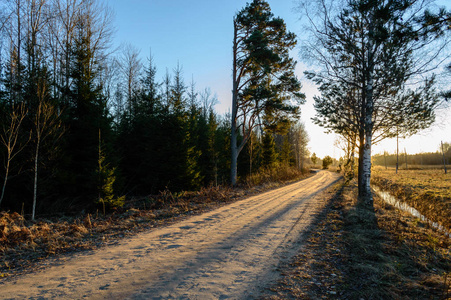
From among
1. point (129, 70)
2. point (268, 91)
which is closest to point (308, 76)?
point (268, 91)

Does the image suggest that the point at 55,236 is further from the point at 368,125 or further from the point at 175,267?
the point at 368,125

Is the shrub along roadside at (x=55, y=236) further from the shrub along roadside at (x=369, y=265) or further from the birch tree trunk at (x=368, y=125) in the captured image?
the birch tree trunk at (x=368, y=125)

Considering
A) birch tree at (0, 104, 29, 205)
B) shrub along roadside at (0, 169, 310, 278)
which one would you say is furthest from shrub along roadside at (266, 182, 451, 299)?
birch tree at (0, 104, 29, 205)

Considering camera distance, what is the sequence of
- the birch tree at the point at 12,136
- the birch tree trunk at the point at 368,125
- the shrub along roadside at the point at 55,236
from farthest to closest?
the birch tree trunk at the point at 368,125
the birch tree at the point at 12,136
the shrub along roadside at the point at 55,236

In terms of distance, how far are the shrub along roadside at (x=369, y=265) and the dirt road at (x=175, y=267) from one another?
17.0 inches

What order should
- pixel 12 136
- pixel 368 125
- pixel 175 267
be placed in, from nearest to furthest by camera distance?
pixel 175 267 < pixel 12 136 < pixel 368 125

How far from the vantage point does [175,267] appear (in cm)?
401

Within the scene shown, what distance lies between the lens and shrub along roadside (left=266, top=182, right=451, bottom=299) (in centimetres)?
324

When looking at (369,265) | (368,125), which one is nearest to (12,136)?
(369,265)

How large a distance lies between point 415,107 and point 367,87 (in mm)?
1936

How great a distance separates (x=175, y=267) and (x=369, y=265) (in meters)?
3.55

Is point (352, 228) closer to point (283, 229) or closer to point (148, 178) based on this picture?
point (283, 229)

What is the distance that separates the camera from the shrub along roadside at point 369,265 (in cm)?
324

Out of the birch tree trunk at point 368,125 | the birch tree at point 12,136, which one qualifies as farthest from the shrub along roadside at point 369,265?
the birch tree at point 12,136
